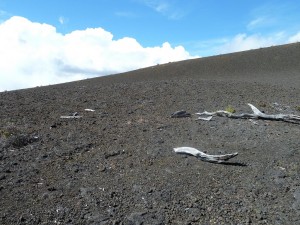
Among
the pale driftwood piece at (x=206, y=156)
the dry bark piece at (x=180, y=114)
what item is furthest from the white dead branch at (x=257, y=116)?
the pale driftwood piece at (x=206, y=156)

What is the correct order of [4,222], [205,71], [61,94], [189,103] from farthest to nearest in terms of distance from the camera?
[205,71]
[61,94]
[189,103]
[4,222]

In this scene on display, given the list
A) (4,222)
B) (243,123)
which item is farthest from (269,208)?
(243,123)

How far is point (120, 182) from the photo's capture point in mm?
6020

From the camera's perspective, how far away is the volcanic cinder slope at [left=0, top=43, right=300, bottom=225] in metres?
5.17

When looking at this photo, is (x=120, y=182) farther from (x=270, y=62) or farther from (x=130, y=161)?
(x=270, y=62)

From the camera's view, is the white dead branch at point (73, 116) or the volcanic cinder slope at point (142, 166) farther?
the white dead branch at point (73, 116)

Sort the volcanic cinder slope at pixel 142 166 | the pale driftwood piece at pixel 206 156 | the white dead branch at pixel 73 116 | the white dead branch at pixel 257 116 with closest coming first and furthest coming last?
the volcanic cinder slope at pixel 142 166 → the pale driftwood piece at pixel 206 156 → the white dead branch at pixel 257 116 → the white dead branch at pixel 73 116

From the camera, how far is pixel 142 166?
664cm

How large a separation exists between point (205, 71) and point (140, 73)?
16.1 feet

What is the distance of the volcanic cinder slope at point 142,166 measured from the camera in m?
5.17

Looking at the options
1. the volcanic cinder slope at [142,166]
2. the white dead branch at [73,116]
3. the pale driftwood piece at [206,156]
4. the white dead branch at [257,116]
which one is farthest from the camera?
the white dead branch at [73,116]

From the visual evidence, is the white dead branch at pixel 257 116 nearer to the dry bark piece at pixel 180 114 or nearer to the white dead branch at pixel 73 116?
the dry bark piece at pixel 180 114

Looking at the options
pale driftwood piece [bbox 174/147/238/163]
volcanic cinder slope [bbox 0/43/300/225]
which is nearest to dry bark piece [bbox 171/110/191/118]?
volcanic cinder slope [bbox 0/43/300/225]

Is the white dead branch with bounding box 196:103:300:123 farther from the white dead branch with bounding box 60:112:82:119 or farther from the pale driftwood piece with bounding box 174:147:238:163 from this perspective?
the white dead branch with bounding box 60:112:82:119
